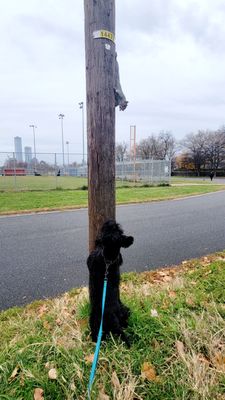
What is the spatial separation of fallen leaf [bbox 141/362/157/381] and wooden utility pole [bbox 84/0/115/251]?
47.1 inches

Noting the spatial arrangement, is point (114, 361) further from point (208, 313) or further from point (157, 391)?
point (208, 313)

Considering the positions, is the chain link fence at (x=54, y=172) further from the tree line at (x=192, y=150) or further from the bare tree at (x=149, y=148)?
the bare tree at (x=149, y=148)

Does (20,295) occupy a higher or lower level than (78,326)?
lower

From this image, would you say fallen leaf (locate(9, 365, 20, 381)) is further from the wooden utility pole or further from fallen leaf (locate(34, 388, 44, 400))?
the wooden utility pole

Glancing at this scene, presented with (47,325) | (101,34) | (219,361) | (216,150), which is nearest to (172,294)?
(219,361)

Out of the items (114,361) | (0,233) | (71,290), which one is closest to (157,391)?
(114,361)

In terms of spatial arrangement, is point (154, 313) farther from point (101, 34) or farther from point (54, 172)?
point (54, 172)

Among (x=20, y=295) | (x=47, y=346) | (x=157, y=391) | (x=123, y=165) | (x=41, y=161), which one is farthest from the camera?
(x=123, y=165)

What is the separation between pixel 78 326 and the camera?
101 inches

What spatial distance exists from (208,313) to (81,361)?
4.36 feet

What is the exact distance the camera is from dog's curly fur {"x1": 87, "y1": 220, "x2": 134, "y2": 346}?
2.06m

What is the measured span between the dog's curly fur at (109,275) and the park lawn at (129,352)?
13 cm

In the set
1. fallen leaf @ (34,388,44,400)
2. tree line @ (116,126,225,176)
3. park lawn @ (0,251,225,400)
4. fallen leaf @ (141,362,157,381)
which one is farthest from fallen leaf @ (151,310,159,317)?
tree line @ (116,126,225,176)

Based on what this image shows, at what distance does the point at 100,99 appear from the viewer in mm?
2363
